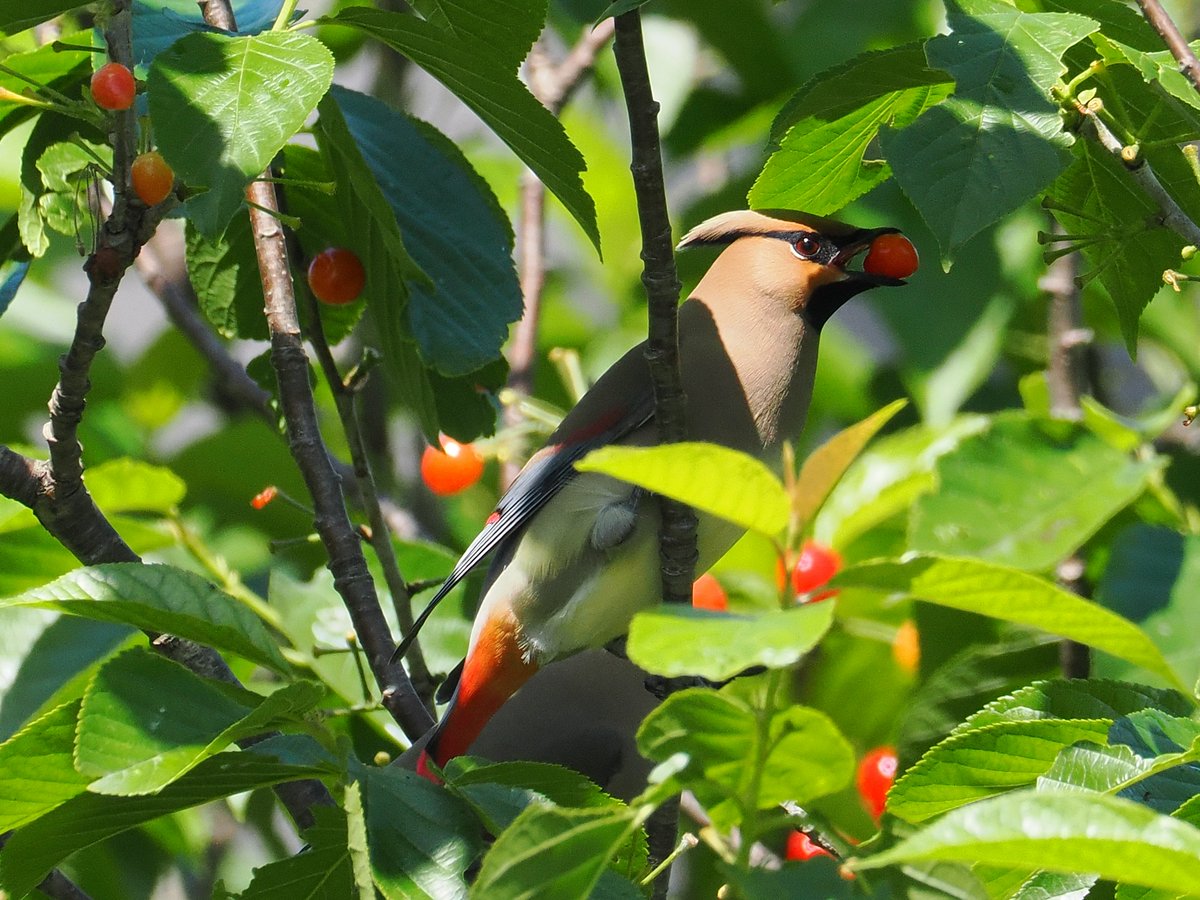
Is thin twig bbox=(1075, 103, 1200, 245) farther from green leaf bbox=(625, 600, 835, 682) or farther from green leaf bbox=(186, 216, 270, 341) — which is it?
green leaf bbox=(186, 216, 270, 341)

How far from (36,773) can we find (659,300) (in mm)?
784

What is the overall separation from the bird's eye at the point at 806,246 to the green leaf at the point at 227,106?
115 centimetres

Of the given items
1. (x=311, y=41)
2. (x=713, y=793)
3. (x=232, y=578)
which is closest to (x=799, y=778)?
(x=713, y=793)

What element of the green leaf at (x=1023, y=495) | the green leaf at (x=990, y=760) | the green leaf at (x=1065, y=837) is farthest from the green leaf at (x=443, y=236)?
the green leaf at (x=1065, y=837)

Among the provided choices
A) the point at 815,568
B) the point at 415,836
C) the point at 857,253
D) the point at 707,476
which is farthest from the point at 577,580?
the point at 707,476

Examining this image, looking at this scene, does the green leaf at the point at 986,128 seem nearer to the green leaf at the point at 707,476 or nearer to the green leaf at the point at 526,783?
the green leaf at the point at 707,476

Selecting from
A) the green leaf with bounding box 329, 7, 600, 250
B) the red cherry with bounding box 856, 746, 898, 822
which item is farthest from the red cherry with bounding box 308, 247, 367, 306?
the red cherry with bounding box 856, 746, 898, 822

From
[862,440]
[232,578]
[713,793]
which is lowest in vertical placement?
[232,578]

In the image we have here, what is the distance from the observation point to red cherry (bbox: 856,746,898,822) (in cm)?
256

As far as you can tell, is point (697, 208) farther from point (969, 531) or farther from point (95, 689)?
point (95, 689)

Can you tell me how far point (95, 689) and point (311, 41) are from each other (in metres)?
0.70

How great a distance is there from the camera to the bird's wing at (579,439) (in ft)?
8.30

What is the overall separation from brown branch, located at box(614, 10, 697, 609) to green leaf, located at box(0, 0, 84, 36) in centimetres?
64

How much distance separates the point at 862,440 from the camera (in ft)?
3.80
